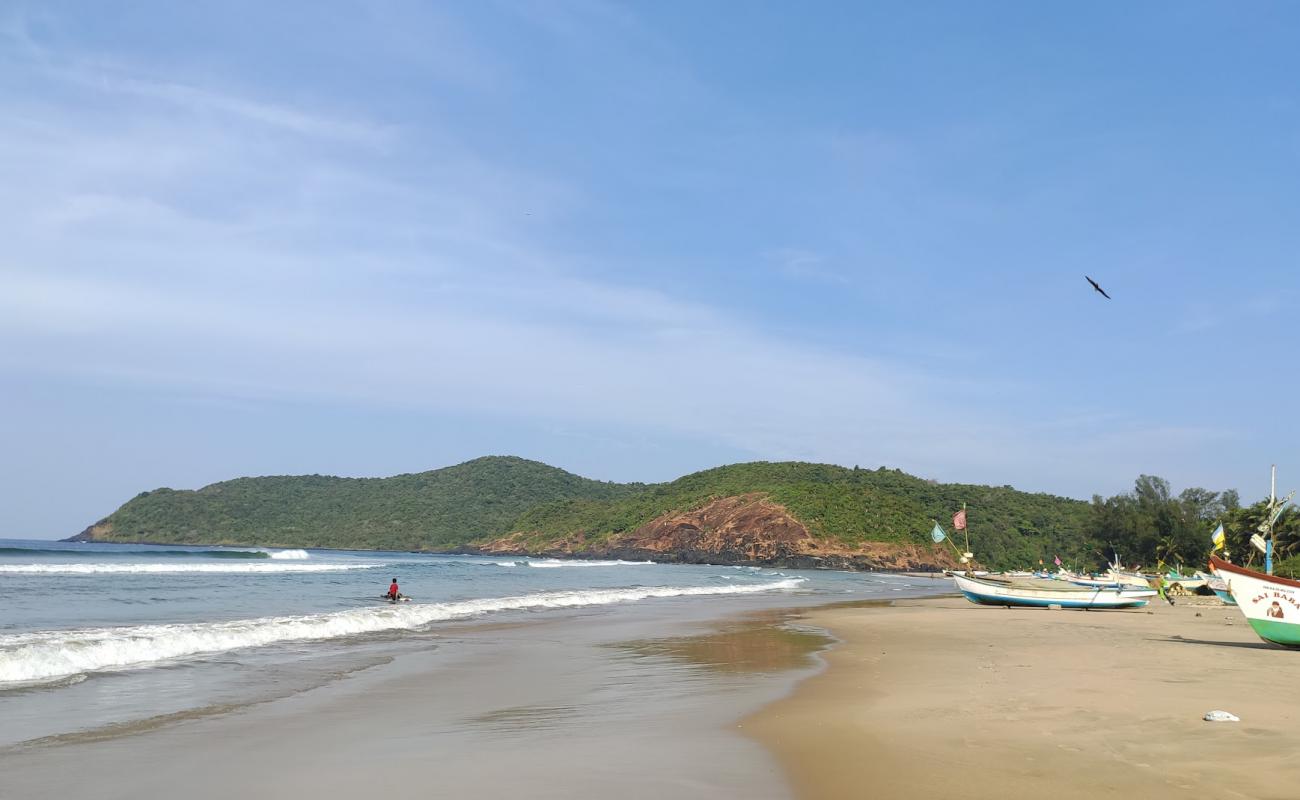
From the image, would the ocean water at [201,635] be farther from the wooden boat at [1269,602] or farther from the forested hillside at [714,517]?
the forested hillside at [714,517]

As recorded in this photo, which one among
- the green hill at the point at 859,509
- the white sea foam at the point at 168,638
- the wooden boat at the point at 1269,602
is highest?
the green hill at the point at 859,509

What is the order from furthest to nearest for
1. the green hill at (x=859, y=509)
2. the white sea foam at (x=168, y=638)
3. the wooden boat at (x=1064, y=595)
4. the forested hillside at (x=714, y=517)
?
1. the green hill at (x=859, y=509)
2. the forested hillside at (x=714, y=517)
3. the wooden boat at (x=1064, y=595)
4. the white sea foam at (x=168, y=638)

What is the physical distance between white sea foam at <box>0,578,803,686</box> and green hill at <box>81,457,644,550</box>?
12529 centimetres

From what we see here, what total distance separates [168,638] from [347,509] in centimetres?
16058

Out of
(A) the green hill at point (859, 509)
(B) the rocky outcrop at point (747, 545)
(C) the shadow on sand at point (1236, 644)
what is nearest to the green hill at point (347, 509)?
(A) the green hill at point (859, 509)

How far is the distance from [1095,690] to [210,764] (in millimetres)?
10314

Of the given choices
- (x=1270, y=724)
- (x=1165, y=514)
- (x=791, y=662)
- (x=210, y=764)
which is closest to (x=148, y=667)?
(x=210, y=764)

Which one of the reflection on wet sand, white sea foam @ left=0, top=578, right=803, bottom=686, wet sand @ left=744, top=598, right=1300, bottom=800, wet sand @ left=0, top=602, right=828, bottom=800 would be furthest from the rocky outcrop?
wet sand @ left=0, top=602, right=828, bottom=800

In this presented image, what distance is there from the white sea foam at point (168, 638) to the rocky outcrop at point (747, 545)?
248 ft

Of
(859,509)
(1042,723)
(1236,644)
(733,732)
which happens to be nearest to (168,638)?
(733,732)

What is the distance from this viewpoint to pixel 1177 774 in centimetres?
719

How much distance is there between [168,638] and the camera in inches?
692

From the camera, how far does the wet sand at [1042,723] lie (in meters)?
7.09

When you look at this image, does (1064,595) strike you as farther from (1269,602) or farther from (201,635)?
(201,635)
